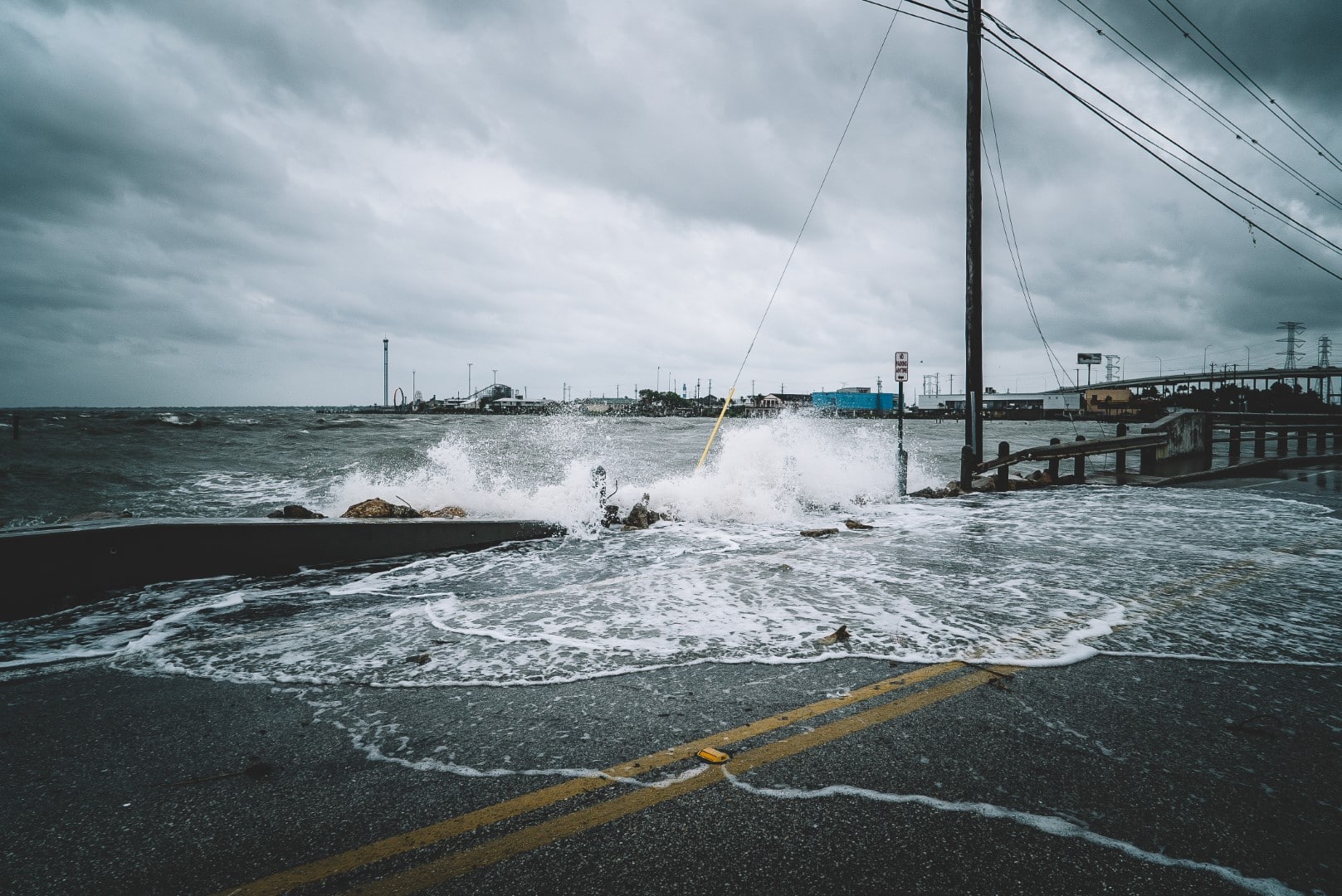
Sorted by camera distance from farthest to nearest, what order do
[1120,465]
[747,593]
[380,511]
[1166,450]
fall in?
[1166,450], [1120,465], [380,511], [747,593]

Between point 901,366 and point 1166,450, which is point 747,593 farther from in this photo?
point 1166,450

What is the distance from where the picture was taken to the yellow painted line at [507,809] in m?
1.86

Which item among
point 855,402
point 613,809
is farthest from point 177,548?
point 855,402

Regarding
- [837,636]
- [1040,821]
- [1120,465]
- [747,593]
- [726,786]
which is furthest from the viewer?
[1120,465]

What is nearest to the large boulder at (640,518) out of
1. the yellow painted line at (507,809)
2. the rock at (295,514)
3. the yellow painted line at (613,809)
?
the rock at (295,514)

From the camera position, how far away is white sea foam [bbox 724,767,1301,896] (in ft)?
5.93

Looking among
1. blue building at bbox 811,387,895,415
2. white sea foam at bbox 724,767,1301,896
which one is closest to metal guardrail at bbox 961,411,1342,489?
white sea foam at bbox 724,767,1301,896

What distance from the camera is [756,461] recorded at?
37.4ft

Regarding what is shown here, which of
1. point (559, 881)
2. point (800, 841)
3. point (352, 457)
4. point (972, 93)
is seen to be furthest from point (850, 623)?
point (352, 457)

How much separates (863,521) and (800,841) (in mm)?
7687

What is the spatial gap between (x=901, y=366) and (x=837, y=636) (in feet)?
33.7

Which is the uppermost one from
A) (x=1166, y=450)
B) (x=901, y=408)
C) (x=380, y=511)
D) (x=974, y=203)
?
(x=974, y=203)

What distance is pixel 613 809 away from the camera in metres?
2.18

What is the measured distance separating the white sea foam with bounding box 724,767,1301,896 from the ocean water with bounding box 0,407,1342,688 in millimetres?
1378
